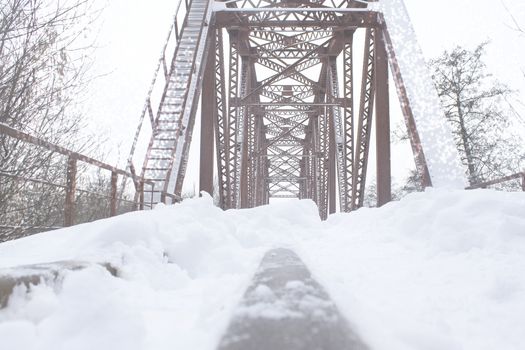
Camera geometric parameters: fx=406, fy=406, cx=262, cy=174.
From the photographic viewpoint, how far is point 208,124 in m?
10.2

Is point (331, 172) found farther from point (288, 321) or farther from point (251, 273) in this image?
point (288, 321)

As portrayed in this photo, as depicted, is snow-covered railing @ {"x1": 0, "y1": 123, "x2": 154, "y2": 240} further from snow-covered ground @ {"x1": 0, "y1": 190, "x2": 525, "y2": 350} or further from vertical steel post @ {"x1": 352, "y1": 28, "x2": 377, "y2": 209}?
vertical steel post @ {"x1": 352, "y1": 28, "x2": 377, "y2": 209}

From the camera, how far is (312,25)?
10547 millimetres

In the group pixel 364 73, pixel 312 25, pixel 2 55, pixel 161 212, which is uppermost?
pixel 312 25

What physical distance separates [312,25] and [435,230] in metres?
8.32

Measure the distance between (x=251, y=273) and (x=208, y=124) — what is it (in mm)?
8108

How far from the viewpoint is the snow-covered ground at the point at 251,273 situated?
1531 millimetres

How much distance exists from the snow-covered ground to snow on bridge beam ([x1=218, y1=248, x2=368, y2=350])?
0.07 metres

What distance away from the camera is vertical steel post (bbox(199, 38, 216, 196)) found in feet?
32.1

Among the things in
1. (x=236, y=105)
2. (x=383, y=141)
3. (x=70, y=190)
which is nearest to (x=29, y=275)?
(x=70, y=190)

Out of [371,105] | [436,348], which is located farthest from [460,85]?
[436,348]

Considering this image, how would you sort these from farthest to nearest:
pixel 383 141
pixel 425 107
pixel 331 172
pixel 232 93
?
pixel 331 172, pixel 232 93, pixel 383 141, pixel 425 107

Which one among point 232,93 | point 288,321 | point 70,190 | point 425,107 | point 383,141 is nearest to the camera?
point 288,321

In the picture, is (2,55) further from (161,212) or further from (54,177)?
(54,177)
